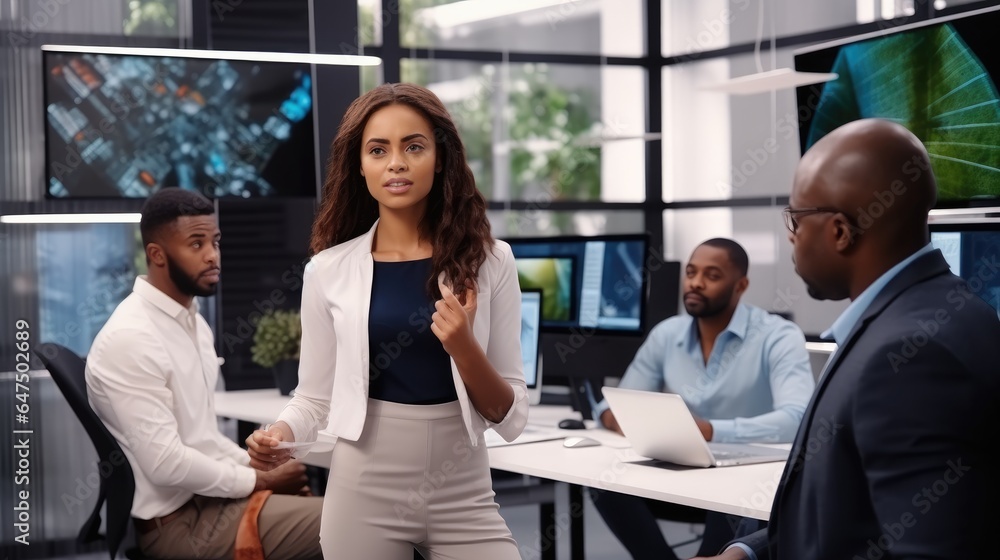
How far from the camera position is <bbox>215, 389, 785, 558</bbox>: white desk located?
2525mm

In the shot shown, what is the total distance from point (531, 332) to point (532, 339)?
27 mm

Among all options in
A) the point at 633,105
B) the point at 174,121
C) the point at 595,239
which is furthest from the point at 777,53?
the point at 174,121

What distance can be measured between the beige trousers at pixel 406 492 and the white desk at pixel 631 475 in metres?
0.73

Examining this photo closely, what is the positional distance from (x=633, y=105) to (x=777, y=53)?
43.5 inches

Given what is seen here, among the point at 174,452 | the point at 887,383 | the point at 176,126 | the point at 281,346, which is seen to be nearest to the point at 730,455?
the point at 174,452

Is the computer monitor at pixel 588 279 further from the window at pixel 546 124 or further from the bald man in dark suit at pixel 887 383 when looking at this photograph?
the window at pixel 546 124

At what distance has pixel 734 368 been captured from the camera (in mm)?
3686

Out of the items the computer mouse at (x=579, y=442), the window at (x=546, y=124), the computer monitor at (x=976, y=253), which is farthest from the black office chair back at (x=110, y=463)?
the window at (x=546, y=124)

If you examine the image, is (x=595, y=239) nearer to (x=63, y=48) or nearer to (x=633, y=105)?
(x=63, y=48)

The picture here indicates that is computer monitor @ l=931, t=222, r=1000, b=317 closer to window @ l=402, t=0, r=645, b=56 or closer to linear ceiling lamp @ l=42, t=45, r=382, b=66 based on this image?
linear ceiling lamp @ l=42, t=45, r=382, b=66

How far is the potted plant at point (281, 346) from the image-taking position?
4457 mm

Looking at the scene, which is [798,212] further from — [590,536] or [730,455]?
[590,536]

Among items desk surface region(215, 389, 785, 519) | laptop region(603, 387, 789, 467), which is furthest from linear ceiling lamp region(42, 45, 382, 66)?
laptop region(603, 387, 789, 467)

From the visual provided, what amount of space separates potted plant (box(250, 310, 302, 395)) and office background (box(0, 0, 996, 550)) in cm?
36
